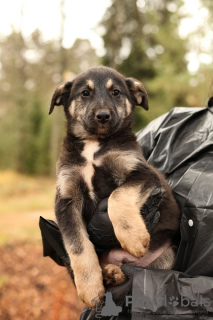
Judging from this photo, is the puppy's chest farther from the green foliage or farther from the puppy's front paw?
the green foliage

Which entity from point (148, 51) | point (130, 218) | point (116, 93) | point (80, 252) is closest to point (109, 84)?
point (116, 93)

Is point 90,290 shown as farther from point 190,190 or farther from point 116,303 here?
point 190,190

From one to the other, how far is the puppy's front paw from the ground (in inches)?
92.5

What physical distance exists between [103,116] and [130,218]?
2.69 feet

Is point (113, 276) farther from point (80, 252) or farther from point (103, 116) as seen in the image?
point (103, 116)

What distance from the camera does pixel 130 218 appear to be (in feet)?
7.32

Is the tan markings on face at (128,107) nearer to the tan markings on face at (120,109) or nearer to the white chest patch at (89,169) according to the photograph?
the tan markings on face at (120,109)

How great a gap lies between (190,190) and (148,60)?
39.3ft

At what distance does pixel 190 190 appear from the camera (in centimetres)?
251

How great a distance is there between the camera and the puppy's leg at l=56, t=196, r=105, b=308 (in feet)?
7.43

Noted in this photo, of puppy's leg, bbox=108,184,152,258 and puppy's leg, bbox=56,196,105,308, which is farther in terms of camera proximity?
puppy's leg, bbox=56,196,105,308

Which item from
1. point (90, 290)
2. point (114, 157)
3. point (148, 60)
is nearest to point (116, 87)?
point (114, 157)

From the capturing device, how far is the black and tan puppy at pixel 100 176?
2.27m

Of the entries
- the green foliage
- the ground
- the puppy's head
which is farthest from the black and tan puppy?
the green foliage
